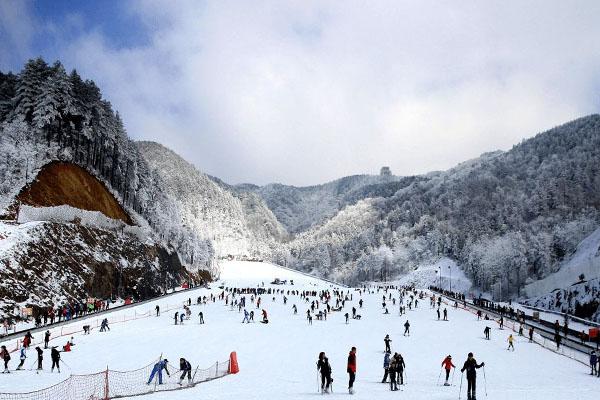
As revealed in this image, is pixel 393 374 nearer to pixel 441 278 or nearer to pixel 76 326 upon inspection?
pixel 76 326

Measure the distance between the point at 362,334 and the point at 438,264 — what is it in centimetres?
10825

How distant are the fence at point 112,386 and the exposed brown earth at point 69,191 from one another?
106 feet

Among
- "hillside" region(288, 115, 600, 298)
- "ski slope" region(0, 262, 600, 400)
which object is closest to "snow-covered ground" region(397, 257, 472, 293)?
"hillside" region(288, 115, 600, 298)

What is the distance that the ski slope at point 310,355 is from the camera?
52.8 feet

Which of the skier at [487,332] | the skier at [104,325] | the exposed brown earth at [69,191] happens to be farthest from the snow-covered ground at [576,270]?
the exposed brown earth at [69,191]

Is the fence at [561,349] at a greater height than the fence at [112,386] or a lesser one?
lesser

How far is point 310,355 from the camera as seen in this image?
24.7 meters

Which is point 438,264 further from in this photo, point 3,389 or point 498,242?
point 3,389

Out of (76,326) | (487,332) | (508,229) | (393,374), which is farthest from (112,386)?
(508,229)

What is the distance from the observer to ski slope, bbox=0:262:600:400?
16.1m

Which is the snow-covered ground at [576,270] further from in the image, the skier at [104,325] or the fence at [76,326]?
the skier at [104,325]

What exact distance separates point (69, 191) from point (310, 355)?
38.8 metres

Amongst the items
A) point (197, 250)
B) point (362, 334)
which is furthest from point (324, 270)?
point (362, 334)

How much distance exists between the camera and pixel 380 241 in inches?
7584
